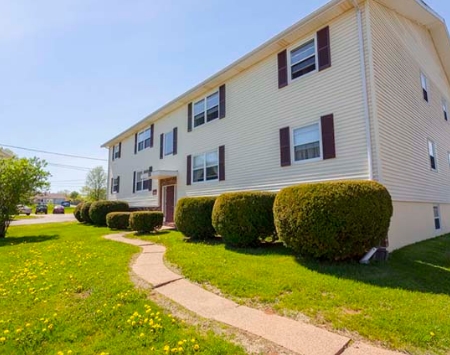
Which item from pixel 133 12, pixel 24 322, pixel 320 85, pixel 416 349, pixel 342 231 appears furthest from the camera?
pixel 133 12

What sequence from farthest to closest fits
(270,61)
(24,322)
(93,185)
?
(93,185)
(270,61)
(24,322)

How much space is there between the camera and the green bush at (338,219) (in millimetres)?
5570

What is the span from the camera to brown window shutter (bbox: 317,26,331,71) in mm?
8414

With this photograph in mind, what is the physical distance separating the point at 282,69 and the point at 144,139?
449 inches

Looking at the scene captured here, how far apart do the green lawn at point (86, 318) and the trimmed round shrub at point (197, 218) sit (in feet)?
11.2

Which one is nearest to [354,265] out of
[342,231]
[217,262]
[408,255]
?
[342,231]

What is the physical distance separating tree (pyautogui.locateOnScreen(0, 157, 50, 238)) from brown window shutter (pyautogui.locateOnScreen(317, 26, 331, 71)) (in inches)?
506

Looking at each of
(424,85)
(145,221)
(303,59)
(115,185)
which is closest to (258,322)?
(303,59)

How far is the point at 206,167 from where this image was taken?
503 inches

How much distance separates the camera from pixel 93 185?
50344mm

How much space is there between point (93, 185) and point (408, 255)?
2041 inches

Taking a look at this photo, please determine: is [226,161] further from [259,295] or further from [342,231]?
[259,295]

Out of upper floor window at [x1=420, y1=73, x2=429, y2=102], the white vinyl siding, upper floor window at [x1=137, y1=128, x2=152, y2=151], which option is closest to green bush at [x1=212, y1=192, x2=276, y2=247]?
the white vinyl siding

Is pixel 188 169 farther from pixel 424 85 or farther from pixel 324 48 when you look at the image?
pixel 424 85
